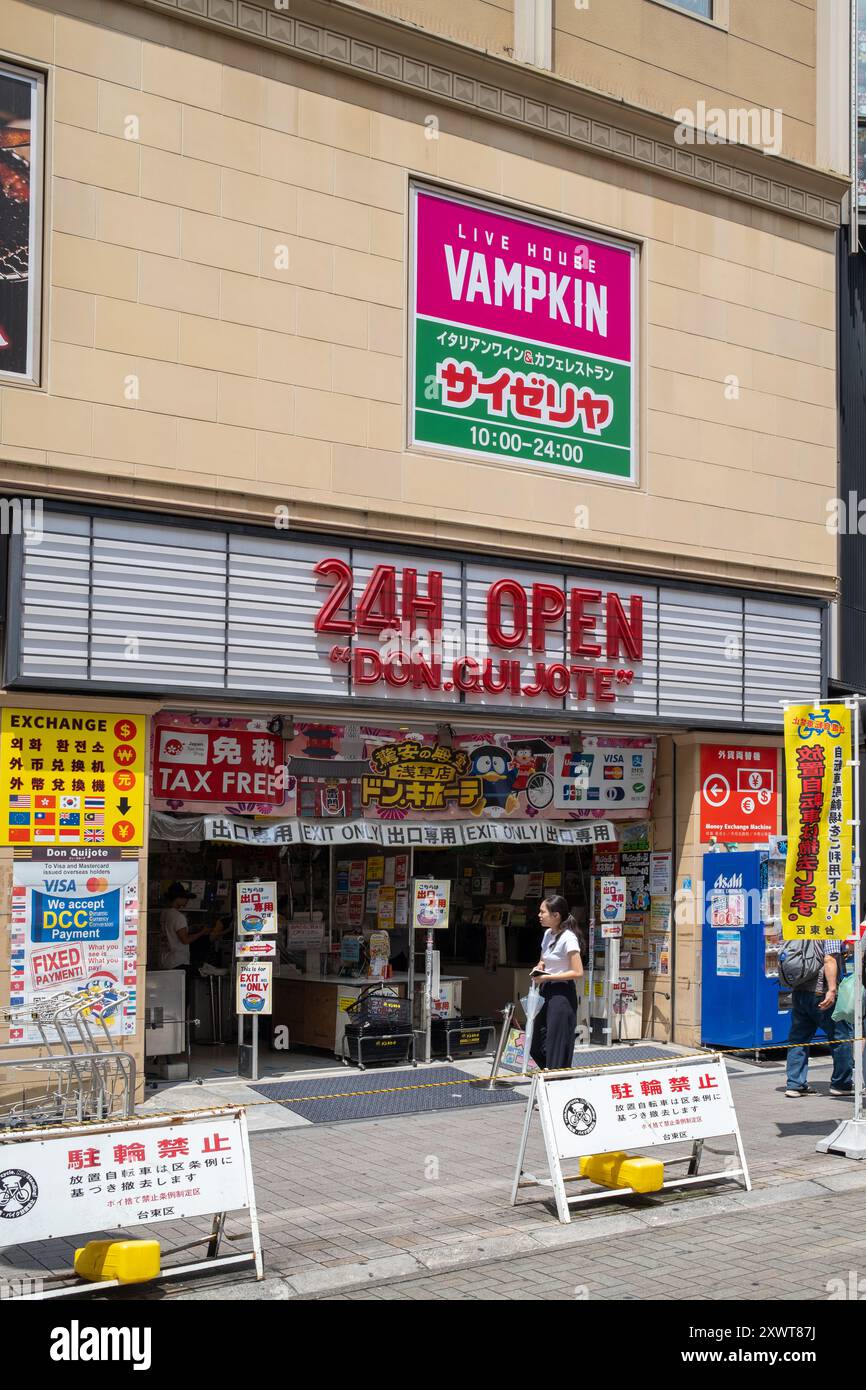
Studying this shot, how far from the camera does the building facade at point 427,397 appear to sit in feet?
40.8

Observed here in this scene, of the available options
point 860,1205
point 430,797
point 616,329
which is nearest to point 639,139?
point 616,329

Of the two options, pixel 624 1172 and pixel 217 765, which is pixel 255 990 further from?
pixel 624 1172

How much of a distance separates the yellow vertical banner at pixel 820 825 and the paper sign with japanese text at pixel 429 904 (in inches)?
171

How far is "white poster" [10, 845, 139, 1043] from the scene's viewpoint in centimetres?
1212

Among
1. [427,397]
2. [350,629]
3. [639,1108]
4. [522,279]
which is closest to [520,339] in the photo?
[522,279]

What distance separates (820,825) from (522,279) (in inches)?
269

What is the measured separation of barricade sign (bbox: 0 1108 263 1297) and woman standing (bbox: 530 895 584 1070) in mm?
3479

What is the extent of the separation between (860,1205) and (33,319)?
9.37m

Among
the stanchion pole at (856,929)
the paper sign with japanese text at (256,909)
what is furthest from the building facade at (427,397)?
the stanchion pole at (856,929)

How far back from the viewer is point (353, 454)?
45.7 ft

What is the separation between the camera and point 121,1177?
7.62m

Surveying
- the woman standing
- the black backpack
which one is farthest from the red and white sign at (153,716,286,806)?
the black backpack

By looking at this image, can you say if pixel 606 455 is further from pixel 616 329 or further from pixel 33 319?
pixel 33 319

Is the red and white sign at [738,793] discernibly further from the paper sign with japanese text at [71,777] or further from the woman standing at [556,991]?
the paper sign with japanese text at [71,777]
